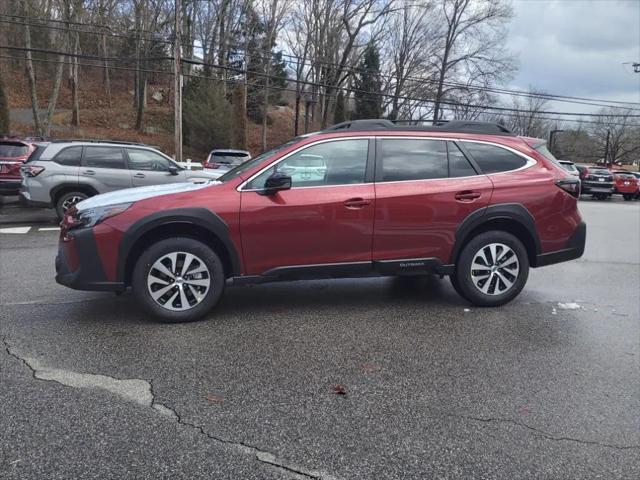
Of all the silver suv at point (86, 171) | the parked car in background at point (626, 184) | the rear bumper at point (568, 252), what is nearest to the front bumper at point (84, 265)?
the rear bumper at point (568, 252)

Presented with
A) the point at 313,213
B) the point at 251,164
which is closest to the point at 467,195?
the point at 313,213

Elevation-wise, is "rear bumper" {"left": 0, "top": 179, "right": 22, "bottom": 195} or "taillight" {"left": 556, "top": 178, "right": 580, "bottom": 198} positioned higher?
"taillight" {"left": 556, "top": 178, "right": 580, "bottom": 198}

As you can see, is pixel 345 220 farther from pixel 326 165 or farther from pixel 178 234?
pixel 178 234

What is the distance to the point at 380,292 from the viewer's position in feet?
19.7

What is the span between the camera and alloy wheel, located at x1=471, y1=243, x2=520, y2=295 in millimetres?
5285

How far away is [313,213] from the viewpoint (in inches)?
186

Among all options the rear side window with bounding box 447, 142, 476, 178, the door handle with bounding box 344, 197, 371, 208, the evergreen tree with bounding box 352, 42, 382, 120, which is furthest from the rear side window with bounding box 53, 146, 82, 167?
the evergreen tree with bounding box 352, 42, 382, 120

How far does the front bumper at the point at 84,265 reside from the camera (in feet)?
14.5

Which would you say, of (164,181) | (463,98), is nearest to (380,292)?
(164,181)

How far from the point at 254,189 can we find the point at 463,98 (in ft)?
139

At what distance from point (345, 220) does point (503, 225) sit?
1775mm

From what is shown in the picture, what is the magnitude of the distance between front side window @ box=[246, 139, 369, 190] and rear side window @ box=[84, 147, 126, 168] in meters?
7.28

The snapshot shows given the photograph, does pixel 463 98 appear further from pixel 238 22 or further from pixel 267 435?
pixel 267 435

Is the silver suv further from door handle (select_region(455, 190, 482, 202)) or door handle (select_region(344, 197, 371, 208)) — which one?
door handle (select_region(455, 190, 482, 202))
